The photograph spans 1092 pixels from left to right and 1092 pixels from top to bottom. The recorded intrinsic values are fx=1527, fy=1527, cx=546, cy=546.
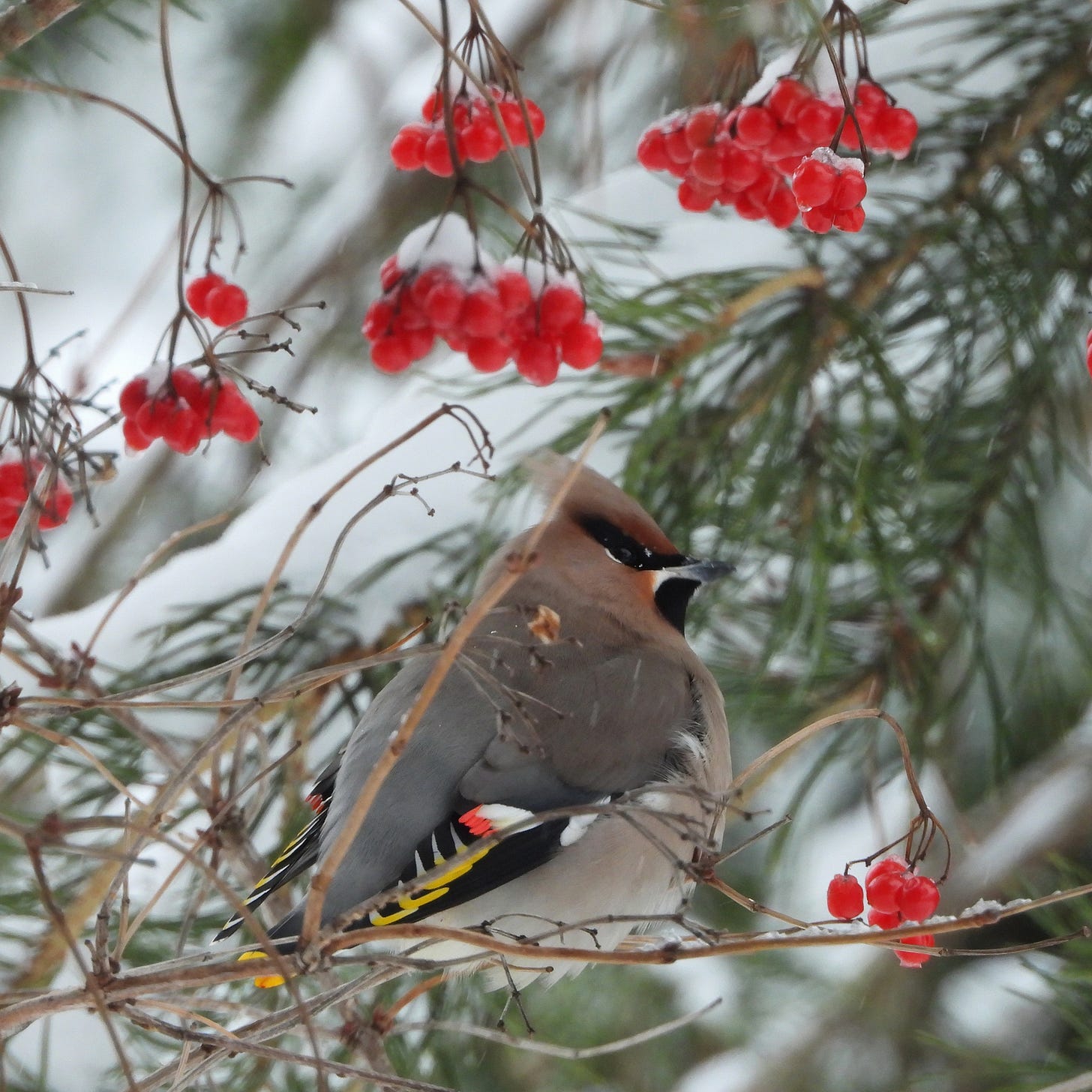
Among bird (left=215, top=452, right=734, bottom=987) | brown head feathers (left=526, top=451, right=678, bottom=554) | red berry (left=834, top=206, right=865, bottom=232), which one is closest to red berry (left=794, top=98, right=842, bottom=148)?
red berry (left=834, top=206, right=865, bottom=232)

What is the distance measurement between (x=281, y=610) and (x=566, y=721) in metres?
0.62

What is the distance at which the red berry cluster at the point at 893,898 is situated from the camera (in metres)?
1.63

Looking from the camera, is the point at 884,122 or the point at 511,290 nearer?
the point at 511,290

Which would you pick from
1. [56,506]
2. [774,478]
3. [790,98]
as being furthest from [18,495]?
[774,478]

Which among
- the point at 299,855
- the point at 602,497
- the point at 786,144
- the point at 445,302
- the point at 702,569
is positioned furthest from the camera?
the point at 602,497

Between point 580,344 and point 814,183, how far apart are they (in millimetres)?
275

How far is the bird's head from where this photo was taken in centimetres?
239

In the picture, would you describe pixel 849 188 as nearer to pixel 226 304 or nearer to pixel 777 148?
pixel 777 148

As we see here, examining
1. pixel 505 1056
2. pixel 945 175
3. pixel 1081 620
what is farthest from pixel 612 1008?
pixel 945 175

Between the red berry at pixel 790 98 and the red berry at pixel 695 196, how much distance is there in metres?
0.16

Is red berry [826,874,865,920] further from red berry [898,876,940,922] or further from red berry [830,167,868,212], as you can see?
red berry [830,167,868,212]

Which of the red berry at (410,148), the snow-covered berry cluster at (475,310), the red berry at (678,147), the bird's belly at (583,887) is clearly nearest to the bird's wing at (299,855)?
the bird's belly at (583,887)

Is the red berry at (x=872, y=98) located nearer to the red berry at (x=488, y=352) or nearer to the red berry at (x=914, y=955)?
the red berry at (x=488, y=352)

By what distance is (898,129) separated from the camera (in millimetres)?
1716
